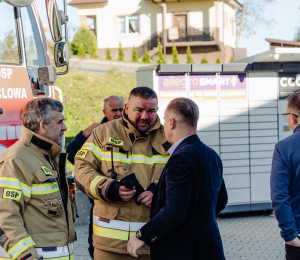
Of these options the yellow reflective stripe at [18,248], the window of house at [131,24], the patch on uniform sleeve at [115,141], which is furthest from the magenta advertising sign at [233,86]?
the window of house at [131,24]

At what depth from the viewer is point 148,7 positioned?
33.0 m

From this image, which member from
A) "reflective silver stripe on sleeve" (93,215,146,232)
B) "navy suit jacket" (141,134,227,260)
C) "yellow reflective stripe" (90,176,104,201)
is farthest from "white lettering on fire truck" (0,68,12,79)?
"navy suit jacket" (141,134,227,260)

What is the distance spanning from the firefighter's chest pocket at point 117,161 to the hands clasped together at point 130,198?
0.24m

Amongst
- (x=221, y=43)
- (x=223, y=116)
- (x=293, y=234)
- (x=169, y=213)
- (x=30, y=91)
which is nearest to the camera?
(x=169, y=213)

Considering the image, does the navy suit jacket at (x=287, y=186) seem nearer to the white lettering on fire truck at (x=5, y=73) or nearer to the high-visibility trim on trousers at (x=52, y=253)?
the high-visibility trim on trousers at (x=52, y=253)

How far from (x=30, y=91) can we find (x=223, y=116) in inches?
138

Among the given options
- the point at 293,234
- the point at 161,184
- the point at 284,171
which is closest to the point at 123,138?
the point at 161,184

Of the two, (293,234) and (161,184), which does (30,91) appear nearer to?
(161,184)

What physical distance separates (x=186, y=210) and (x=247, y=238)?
157 inches

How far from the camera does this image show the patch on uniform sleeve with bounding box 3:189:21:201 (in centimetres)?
237

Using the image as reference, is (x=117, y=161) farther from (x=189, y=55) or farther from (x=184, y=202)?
(x=189, y=55)

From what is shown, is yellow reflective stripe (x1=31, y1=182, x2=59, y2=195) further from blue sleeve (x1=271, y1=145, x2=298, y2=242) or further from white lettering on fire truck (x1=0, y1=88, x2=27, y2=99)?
white lettering on fire truck (x1=0, y1=88, x2=27, y2=99)

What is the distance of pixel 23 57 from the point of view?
4.50 metres

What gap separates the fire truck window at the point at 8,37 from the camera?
170 inches
